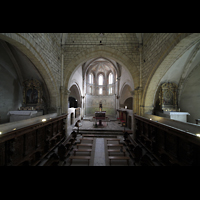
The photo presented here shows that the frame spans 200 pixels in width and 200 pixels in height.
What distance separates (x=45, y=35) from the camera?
494 cm

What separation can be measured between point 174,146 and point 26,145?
530 cm

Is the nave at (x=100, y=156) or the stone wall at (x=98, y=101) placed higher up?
the stone wall at (x=98, y=101)

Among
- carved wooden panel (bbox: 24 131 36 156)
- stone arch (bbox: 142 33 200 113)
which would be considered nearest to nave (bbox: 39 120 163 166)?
carved wooden panel (bbox: 24 131 36 156)

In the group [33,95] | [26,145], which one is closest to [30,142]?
[26,145]

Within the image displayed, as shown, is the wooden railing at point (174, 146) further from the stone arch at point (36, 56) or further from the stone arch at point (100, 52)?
the stone arch at point (36, 56)

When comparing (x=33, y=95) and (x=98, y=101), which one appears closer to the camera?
(x=33, y=95)

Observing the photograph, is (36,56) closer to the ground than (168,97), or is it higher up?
higher up

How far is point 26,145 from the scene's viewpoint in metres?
3.45

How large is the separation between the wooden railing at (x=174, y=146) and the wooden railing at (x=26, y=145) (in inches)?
192

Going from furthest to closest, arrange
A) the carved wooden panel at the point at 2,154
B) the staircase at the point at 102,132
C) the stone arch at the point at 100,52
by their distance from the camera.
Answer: the staircase at the point at 102,132
the stone arch at the point at 100,52
the carved wooden panel at the point at 2,154

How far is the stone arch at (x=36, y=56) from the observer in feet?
Result: 10.9

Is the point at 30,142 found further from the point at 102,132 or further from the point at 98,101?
the point at 98,101

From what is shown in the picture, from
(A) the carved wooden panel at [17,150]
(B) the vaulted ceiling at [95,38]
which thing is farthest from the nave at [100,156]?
(B) the vaulted ceiling at [95,38]

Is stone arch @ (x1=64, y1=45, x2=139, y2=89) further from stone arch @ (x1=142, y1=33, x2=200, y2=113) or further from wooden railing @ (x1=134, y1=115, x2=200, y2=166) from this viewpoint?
wooden railing @ (x1=134, y1=115, x2=200, y2=166)
